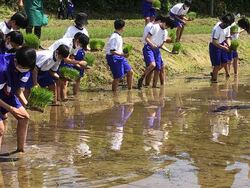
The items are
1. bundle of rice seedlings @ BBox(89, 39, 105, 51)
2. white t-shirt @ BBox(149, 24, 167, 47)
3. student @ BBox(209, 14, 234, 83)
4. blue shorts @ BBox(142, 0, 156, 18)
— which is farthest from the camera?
blue shorts @ BBox(142, 0, 156, 18)

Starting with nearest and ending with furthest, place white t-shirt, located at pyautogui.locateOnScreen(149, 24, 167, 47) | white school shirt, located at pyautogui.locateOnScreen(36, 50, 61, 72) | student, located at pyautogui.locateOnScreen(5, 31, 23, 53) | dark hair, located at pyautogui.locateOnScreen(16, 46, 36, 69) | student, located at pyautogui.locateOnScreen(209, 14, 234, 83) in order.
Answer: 1. dark hair, located at pyautogui.locateOnScreen(16, 46, 36, 69)
2. student, located at pyautogui.locateOnScreen(5, 31, 23, 53)
3. white school shirt, located at pyautogui.locateOnScreen(36, 50, 61, 72)
4. white t-shirt, located at pyautogui.locateOnScreen(149, 24, 167, 47)
5. student, located at pyautogui.locateOnScreen(209, 14, 234, 83)

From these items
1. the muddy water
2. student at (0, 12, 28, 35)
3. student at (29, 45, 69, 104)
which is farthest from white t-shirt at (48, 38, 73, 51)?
the muddy water

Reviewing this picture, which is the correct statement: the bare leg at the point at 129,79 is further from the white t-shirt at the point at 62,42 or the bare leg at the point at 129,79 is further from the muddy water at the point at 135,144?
Result: the white t-shirt at the point at 62,42

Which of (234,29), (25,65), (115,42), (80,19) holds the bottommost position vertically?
(25,65)

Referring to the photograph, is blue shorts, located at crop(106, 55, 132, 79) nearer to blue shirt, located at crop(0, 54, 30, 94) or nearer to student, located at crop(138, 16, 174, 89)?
student, located at crop(138, 16, 174, 89)

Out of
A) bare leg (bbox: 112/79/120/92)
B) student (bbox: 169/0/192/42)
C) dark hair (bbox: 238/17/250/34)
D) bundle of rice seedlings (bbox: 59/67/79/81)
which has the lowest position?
bare leg (bbox: 112/79/120/92)

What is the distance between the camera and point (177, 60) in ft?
56.8

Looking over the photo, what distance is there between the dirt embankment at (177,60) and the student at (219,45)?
1487mm

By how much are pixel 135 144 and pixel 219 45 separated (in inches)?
290

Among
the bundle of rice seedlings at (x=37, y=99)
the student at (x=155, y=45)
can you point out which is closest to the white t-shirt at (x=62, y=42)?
the bundle of rice seedlings at (x=37, y=99)

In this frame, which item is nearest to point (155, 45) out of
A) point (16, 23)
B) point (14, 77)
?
point (16, 23)

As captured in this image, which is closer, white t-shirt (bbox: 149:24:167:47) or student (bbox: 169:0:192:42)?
white t-shirt (bbox: 149:24:167:47)

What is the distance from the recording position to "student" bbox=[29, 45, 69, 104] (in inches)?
396

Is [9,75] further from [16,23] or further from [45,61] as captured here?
[45,61]
